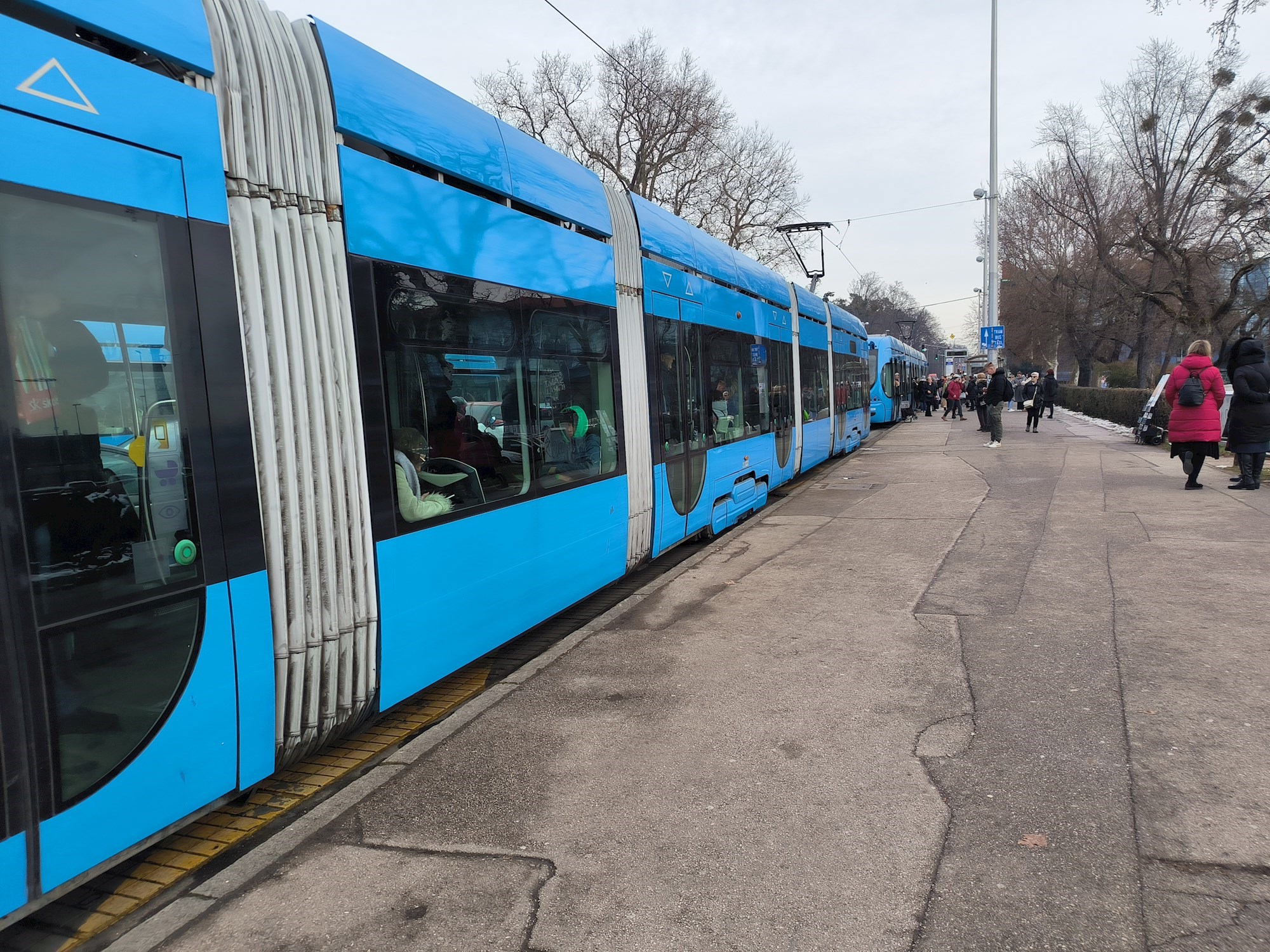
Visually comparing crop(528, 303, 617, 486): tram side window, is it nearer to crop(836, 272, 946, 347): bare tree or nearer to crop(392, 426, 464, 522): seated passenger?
crop(392, 426, 464, 522): seated passenger

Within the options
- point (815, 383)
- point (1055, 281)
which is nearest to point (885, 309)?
point (1055, 281)

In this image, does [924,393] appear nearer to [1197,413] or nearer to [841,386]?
[841,386]

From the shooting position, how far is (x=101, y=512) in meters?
2.53

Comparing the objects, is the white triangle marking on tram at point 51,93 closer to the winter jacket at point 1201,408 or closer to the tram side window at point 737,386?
the tram side window at point 737,386

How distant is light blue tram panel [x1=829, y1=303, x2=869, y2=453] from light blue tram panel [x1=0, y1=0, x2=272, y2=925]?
14.7m

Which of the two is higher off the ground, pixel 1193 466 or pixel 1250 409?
pixel 1250 409

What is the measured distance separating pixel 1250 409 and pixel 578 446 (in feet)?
29.1

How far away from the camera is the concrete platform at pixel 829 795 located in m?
2.57

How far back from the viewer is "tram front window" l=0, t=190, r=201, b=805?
236cm

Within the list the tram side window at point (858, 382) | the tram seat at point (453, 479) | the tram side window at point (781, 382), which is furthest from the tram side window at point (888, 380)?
the tram seat at point (453, 479)

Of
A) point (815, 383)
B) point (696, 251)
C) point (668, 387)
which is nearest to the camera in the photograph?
point (668, 387)

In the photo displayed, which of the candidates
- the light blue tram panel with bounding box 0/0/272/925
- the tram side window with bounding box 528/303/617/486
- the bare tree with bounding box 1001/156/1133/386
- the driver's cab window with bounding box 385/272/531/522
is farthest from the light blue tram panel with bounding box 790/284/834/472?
the bare tree with bounding box 1001/156/1133/386

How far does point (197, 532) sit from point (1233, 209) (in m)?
33.4

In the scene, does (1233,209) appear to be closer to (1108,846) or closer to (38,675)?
(1108,846)
